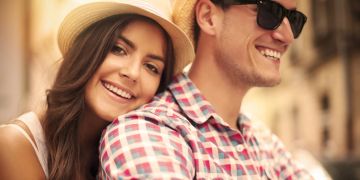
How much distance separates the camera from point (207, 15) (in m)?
2.21

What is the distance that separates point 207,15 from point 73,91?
0.67 m

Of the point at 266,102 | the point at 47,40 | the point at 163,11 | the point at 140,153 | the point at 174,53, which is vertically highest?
the point at 163,11

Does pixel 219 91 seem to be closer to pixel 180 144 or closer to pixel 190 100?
pixel 190 100

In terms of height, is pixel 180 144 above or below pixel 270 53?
below

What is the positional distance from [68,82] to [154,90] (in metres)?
0.36

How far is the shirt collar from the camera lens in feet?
6.35

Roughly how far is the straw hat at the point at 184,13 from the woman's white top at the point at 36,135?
0.73 meters

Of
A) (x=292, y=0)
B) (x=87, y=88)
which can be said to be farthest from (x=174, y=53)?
(x=292, y=0)

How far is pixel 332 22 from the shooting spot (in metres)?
11.4

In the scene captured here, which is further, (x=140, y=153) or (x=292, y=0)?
(x=292, y=0)

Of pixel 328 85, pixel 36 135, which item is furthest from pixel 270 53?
pixel 328 85

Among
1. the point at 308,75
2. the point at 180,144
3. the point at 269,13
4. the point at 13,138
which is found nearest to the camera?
the point at 180,144

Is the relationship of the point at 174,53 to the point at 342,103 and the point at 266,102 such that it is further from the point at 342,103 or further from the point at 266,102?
the point at 266,102

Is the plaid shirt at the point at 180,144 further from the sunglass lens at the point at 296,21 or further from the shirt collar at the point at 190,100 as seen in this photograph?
the sunglass lens at the point at 296,21
